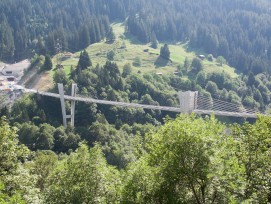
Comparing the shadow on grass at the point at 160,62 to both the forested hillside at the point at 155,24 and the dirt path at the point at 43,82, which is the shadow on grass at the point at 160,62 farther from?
the dirt path at the point at 43,82

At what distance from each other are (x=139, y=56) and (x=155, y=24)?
41323mm

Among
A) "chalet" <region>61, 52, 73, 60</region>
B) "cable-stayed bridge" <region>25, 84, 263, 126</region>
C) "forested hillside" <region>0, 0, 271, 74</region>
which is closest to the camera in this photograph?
"cable-stayed bridge" <region>25, 84, 263, 126</region>

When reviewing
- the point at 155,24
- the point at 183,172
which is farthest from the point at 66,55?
the point at 183,172

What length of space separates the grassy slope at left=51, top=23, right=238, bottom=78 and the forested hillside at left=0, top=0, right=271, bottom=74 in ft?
19.4

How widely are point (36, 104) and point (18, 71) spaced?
37.9m

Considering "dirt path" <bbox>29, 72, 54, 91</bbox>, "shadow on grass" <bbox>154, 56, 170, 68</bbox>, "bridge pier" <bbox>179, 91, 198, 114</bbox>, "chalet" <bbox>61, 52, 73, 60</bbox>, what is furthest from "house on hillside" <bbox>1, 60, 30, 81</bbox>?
"bridge pier" <bbox>179, 91, 198, 114</bbox>

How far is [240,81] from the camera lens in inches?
3708

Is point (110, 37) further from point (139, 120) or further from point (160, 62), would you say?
point (139, 120)

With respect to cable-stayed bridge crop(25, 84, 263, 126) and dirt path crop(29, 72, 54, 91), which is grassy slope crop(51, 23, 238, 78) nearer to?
dirt path crop(29, 72, 54, 91)

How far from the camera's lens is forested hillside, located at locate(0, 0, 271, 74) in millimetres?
115438

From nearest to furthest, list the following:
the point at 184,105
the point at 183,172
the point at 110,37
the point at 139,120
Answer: the point at 183,172, the point at 184,105, the point at 139,120, the point at 110,37

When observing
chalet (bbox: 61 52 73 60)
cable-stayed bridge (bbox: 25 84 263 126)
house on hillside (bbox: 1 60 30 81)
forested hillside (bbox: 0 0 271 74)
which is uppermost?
cable-stayed bridge (bbox: 25 84 263 126)

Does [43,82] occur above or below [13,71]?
above

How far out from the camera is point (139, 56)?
336ft
